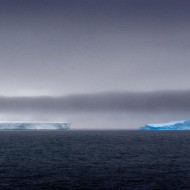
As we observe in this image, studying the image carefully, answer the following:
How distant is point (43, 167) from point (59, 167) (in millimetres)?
2388

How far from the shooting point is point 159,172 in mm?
68250

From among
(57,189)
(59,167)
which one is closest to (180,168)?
(59,167)

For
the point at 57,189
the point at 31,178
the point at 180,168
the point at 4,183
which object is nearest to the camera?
the point at 57,189

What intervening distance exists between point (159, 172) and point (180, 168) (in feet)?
22.4

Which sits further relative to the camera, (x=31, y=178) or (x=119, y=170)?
(x=119, y=170)

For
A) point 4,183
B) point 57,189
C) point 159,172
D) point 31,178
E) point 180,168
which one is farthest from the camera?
point 180,168

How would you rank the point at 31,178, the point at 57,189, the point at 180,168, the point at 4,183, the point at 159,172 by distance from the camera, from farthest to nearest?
the point at 180,168, the point at 159,172, the point at 31,178, the point at 4,183, the point at 57,189

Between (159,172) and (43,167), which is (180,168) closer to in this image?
(159,172)

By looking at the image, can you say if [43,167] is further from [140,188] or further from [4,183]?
[140,188]

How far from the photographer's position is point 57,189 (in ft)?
170

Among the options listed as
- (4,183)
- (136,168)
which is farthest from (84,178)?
(136,168)

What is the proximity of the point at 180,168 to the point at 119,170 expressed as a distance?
30.1ft

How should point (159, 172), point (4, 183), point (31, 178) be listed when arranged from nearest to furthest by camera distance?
point (4, 183), point (31, 178), point (159, 172)

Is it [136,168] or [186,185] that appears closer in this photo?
[186,185]
